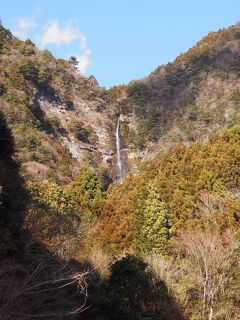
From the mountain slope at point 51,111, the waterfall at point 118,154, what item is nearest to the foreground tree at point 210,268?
the mountain slope at point 51,111

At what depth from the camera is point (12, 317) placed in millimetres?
9062

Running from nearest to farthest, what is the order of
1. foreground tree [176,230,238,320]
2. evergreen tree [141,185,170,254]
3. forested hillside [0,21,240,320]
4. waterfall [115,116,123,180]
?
forested hillside [0,21,240,320] < foreground tree [176,230,238,320] < evergreen tree [141,185,170,254] < waterfall [115,116,123,180]

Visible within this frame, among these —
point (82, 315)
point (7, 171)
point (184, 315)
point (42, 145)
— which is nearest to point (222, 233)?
point (184, 315)

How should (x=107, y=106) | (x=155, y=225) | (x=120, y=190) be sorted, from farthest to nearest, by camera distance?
(x=107, y=106) → (x=120, y=190) → (x=155, y=225)

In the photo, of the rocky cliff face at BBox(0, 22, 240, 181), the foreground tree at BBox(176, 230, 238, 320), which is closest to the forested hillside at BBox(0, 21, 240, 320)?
the foreground tree at BBox(176, 230, 238, 320)

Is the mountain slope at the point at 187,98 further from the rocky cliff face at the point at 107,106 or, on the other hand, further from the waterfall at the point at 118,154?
the waterfall at the point at 118,154

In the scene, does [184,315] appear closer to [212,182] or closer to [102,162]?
[212,182]

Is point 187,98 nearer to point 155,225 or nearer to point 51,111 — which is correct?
point 51,111

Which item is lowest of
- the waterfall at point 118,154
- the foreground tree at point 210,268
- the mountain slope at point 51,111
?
the foreground tree at point 210,268

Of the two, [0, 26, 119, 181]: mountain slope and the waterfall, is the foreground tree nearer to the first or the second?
[0, 26, 119, 181]: mountain slope

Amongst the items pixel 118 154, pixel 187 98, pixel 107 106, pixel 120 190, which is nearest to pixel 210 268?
pixel 120 190

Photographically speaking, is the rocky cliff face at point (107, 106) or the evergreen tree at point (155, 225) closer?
the evergreen tree at point (155, 225)

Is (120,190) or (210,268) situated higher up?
(120,190)

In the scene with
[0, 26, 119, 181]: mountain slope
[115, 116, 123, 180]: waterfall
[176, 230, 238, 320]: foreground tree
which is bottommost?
[176, 230, 238, 320]: foreground tree
